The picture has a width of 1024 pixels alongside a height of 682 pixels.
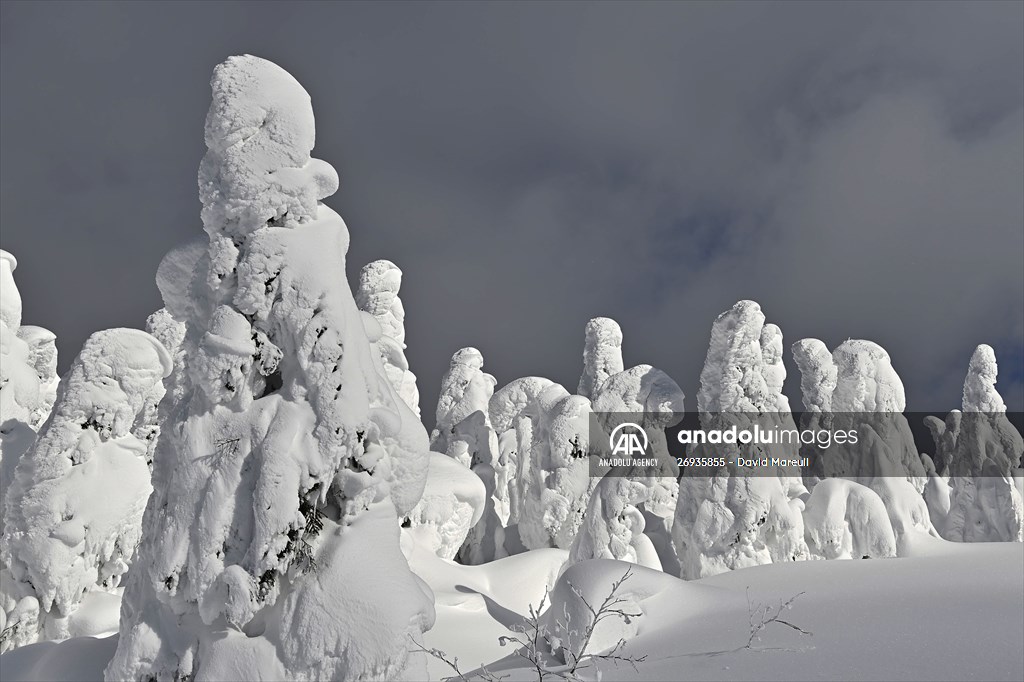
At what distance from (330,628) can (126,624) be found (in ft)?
3.97

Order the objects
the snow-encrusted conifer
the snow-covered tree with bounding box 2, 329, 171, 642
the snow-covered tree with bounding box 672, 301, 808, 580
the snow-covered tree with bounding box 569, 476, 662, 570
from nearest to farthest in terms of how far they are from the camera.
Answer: the snow-covered tree with bounding box 2, 329, 171, 642
the snow-covered tree with bounding box 672, 301, 808, 580
the snow-covered tree with bounding box 569, 476, 662, 570
the snow-encrusted conifer

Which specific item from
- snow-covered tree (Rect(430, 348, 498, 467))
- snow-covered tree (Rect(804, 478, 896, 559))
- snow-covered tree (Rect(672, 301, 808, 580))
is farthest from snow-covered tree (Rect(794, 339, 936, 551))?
snow-covered tree (Rect(430, 348, 498, 467))

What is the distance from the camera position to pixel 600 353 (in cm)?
2245

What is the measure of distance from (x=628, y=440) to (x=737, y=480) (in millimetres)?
2618

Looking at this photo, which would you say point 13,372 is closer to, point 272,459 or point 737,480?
point 272,459

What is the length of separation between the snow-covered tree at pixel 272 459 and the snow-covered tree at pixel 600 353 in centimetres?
1712

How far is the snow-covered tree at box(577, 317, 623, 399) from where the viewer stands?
73.0 feet

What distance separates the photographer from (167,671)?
4.87 metres

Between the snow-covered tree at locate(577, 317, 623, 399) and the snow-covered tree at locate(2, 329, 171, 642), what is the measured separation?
580 inches

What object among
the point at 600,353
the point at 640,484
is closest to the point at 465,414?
the point at 600,353

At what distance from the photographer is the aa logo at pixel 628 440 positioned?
44.4 ft

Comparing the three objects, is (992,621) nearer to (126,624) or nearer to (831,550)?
(126,624)

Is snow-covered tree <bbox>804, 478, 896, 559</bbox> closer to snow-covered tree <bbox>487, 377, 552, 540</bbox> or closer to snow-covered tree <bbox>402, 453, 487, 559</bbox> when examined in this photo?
snow-covered tree <bbox>402, 453, 487, 559</bbox>

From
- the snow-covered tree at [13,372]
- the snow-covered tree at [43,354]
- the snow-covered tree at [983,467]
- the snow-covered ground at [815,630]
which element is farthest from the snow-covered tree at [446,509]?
the snow-covered tree at [983,467]
